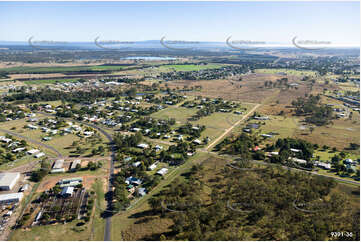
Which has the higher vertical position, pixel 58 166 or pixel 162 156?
pixel 162 156

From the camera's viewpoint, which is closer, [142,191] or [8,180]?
[142,191]

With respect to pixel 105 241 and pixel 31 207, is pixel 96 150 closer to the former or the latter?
pixel 31 207

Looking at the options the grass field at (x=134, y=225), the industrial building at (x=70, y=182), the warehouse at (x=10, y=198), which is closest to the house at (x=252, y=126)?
the grass field at (x=134, y=225)

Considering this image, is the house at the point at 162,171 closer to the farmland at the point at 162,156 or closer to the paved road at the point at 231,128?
the farmland at the point at 162,156

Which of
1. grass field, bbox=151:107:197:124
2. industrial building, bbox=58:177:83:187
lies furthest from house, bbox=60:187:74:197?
grass field, bbox=151:107:197:124

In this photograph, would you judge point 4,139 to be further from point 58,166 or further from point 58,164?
point 58,166

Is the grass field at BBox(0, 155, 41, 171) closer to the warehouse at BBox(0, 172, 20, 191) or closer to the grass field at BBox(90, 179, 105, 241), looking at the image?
the warehouse at BBox(0, 172, 20, 191)

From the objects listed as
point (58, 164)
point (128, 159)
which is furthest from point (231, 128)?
point (58, 164)

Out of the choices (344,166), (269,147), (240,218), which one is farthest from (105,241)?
(344,166)
